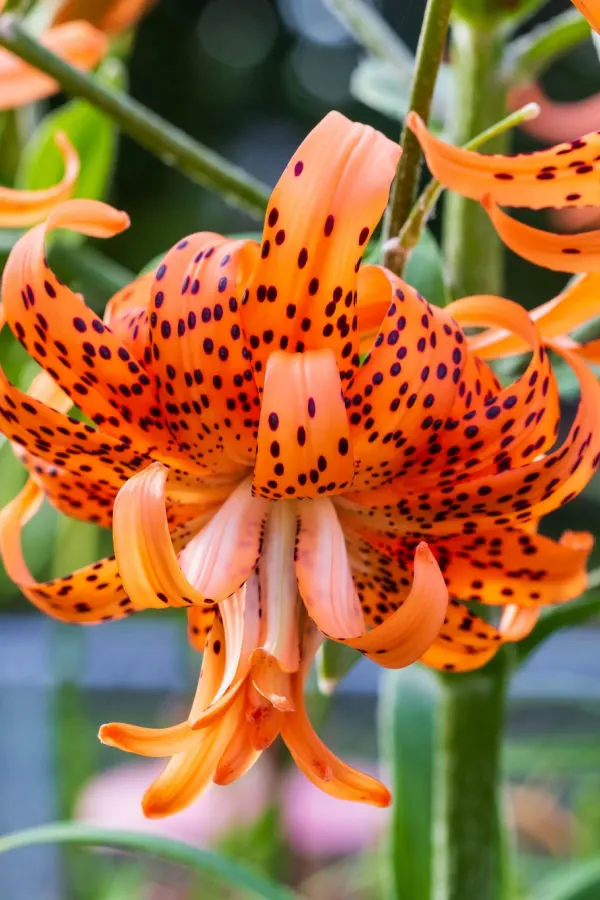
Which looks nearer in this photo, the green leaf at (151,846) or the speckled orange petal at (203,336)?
the speckled orange petal at (203,336)

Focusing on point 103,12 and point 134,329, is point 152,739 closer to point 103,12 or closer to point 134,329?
point 134,329

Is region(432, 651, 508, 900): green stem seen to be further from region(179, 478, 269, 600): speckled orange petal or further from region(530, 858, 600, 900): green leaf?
region(179, 478, 269, 600): speckled orange petal

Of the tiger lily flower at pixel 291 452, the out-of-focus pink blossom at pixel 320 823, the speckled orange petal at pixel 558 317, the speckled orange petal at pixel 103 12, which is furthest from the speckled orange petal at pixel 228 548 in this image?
the out-of-focus pink blossom at pixel 320 823

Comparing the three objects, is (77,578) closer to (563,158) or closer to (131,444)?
(131,444)

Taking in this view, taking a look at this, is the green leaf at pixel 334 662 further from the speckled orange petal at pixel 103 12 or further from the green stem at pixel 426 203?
the speckled orange petal at pixel 103 12

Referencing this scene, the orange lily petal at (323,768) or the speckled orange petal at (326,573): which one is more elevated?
the speckled orange petal at (326,573)

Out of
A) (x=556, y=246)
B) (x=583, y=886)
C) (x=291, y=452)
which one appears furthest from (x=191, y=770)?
(x=583, y=886)

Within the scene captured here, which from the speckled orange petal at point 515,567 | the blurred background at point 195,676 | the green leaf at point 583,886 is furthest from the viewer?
the blurred background at point 195,676

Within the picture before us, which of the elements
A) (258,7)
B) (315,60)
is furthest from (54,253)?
(258,7)
